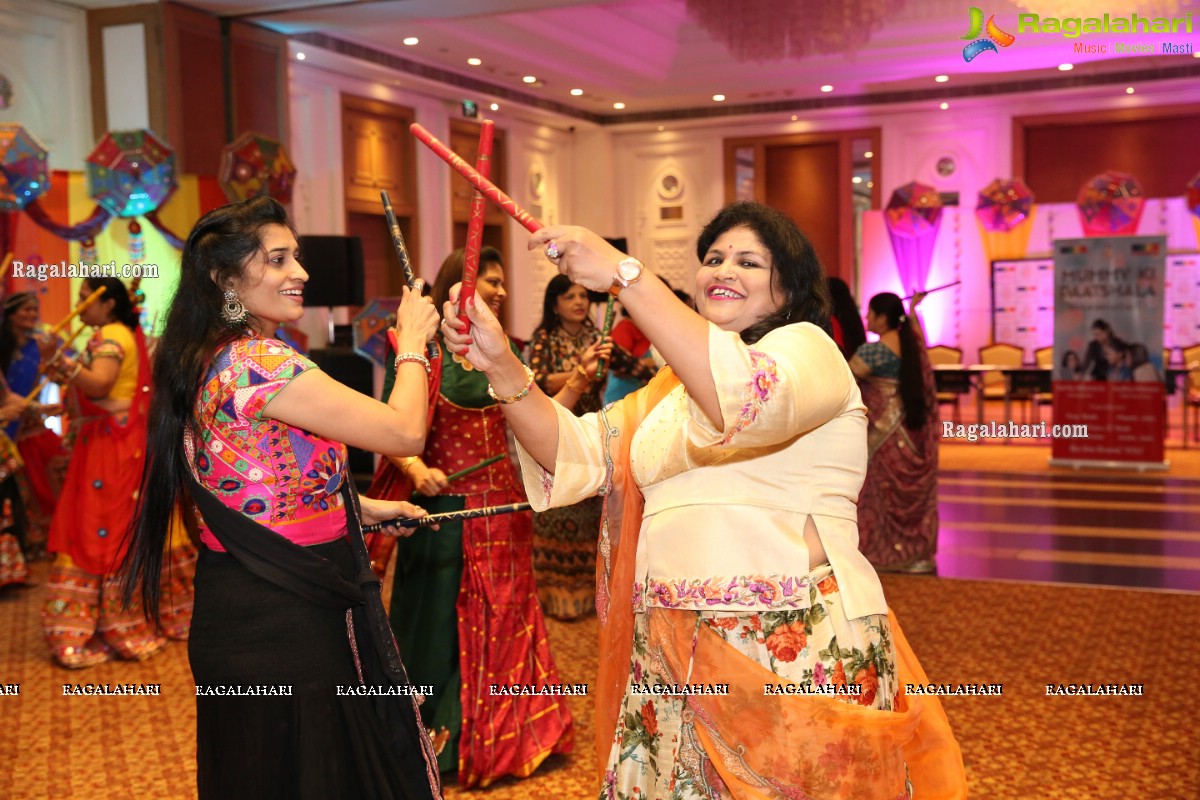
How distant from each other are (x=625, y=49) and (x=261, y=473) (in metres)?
Result: 9.94

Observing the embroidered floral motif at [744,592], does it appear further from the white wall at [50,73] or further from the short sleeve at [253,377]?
the white wall at [50,73]

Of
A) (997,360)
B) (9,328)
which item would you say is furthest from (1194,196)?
(9,328)

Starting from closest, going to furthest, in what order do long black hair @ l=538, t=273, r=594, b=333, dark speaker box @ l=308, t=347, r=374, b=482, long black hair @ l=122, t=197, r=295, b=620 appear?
long black hair @ l=122, t=197, r=295, b=620 → long black hair @ l=538, t=273, r=594, b=333 → dark speaker box @ l=308, t=347, r=374, b=482

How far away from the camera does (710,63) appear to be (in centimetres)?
1157

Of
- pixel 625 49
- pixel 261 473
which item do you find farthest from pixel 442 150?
pixel 625 49

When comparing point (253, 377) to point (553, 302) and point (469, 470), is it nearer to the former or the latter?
point (469, 470)

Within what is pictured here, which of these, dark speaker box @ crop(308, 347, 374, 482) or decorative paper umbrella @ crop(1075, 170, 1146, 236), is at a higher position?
decorative paper umbrella @ crop(1075, 170, 1146, 236)

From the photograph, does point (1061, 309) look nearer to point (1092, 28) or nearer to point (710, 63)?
point (1092, 28)

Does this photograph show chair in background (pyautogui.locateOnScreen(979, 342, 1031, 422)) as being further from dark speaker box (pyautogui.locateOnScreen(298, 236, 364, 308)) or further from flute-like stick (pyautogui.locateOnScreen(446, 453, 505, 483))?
flute-like stick (pyautogui.locateOnScreen(446, 453, 505, 483))

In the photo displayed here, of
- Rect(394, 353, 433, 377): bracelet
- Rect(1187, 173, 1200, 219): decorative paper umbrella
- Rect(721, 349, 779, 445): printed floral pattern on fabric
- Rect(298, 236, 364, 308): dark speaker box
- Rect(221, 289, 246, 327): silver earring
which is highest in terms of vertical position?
Rect(1187, 173, 1200, 219): decorative paper umbrella

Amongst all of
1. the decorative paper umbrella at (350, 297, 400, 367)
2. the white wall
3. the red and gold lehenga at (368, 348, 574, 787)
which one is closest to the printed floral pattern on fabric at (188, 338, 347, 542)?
the red and gold lehenga at (368, 348, 574, 787)

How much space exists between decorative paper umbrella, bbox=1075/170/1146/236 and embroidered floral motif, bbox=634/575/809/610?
36.5 feet

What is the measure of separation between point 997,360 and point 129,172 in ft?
31.7

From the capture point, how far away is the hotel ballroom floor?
10.4ft
